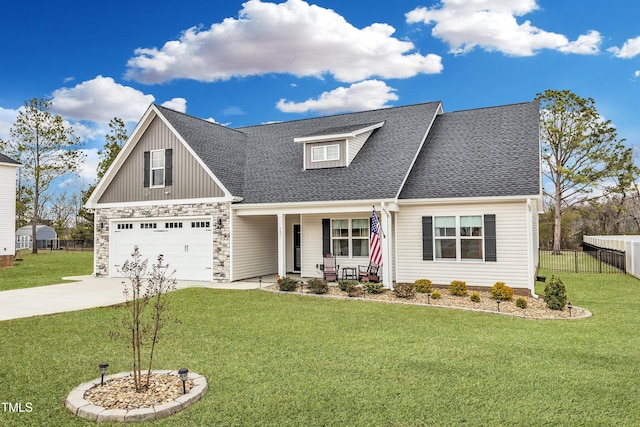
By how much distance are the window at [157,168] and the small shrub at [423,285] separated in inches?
422

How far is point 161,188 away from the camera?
17.3 meters

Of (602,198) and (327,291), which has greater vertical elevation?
(602,198)

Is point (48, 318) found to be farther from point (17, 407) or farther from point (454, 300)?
point (454, 300)

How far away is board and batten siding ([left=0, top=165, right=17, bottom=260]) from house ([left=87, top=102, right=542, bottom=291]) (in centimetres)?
981

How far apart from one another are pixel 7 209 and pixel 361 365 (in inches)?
1022

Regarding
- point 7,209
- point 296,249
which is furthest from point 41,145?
point 296,249

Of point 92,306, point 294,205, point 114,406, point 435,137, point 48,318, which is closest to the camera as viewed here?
point 114,406

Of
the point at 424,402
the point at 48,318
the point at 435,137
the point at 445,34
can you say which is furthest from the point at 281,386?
the point at 445,34

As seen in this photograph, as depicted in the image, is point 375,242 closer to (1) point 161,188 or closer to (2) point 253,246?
(2) point 253,246

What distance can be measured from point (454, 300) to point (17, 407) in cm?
1005

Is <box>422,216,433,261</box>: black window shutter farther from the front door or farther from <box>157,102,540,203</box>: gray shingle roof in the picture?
the front door

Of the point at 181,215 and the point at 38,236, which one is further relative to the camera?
the point at 38,236

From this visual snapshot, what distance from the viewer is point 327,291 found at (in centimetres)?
1320

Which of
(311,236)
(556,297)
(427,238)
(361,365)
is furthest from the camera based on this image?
(311,236)
